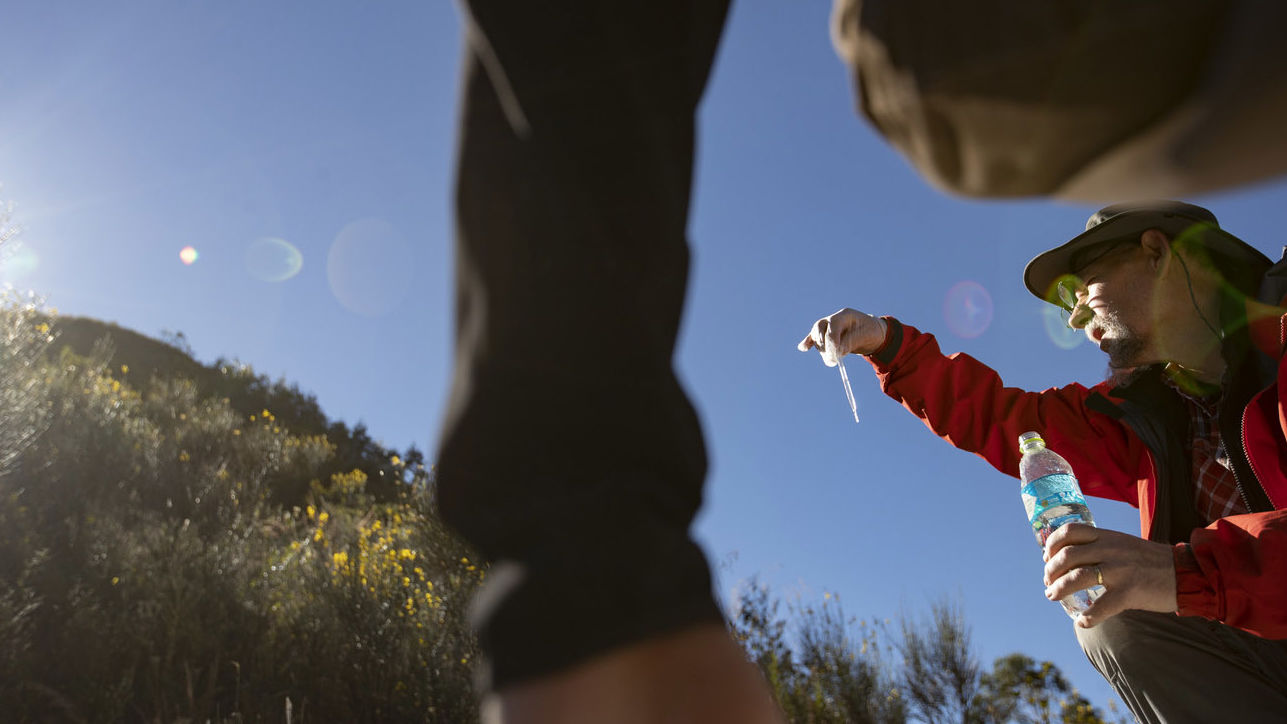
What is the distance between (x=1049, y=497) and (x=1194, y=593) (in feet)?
1.82

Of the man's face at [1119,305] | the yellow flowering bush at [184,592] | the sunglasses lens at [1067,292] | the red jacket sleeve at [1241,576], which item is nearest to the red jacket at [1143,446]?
the red jacket sleeve at [1241,576]

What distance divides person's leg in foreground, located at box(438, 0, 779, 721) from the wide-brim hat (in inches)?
109

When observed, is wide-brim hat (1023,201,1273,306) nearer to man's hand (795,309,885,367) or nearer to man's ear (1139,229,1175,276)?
man's ear (1139,229,1175,276)

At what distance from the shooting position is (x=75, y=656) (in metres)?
5.27

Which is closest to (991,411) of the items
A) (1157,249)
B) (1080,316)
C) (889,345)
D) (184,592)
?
(889,345)

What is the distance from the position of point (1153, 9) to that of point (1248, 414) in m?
2.40

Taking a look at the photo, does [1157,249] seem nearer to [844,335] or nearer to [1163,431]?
[1163,431]

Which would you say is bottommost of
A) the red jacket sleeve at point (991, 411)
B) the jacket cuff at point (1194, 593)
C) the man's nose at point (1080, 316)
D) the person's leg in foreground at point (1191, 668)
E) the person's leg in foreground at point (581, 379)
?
the person's leg in foreground at point (1191, 668)

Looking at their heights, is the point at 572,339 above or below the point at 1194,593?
above

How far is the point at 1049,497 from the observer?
2.24 metres

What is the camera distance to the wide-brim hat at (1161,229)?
9.12ft

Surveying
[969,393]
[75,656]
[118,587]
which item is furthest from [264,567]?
[969,393]

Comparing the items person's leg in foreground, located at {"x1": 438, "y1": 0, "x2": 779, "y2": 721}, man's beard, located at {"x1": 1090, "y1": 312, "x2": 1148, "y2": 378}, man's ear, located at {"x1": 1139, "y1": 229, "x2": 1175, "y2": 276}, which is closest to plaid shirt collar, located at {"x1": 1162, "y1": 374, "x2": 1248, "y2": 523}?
man's beard, located at {"x1": 1090, "y1": 312, "x2": 1148, "y2": 378}

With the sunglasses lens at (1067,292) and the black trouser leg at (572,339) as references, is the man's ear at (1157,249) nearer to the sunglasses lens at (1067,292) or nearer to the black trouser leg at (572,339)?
the sunglasses lens at (1067,292)
